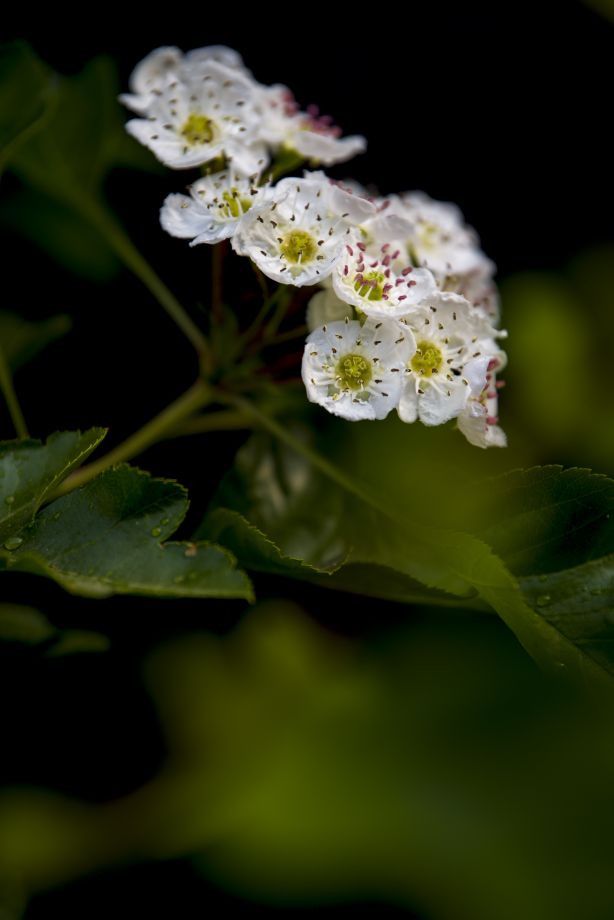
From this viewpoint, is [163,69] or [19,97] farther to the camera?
[163,69]

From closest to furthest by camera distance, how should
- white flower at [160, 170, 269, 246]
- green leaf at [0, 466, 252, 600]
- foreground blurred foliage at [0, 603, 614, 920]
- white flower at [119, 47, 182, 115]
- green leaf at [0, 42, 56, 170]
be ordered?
foreground blurred foliage at [0, 603, 614, 920] < green leaf at [0, 466, 252, 600] < white flower at [160, 170, 269, 246] < green leaf at [0, 42, 56, 170] < white flower at [119, 47, 182, 115]

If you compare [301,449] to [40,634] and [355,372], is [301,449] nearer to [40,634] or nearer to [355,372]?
[355,372]

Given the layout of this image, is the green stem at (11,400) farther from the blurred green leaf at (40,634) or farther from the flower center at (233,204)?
the flower center at (233,204)

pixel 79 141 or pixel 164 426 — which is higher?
pixel 79 141

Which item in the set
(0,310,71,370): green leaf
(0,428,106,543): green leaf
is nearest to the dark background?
(0,310,71,370): green leaf

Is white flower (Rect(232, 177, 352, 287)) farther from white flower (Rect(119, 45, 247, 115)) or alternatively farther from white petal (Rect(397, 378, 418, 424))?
white flower (Rect(119, 45, 247, 115))

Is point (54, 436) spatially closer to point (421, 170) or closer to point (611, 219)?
point (421, 170)

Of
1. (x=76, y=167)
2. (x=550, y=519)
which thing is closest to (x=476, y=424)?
(x=550, y=519)
